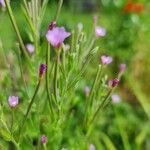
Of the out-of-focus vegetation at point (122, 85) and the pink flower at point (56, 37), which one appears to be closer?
the pink flower at point (56, 37)

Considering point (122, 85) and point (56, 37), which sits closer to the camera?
point (56, 37)

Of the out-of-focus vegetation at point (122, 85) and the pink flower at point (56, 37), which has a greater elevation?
the pink flower at point (56, 37)

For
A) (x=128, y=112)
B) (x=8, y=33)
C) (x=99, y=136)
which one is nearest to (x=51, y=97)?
(x=99, y=136)

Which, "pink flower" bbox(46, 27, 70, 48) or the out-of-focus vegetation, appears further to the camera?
the out-of-focus vegetation

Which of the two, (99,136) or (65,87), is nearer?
(65,87)

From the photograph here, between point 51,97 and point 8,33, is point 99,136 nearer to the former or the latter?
point 51,97

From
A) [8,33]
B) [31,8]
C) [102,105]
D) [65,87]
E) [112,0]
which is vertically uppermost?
[31,8]

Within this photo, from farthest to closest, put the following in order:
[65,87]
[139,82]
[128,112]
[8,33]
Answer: [8,33]
[139,82]
[128,112]
[65,87]

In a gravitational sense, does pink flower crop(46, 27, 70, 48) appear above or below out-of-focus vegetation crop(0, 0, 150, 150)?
above

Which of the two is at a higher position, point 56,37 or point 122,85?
point 56,37

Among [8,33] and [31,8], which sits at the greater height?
[31,8]

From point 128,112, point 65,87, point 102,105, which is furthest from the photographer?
point 128,112
